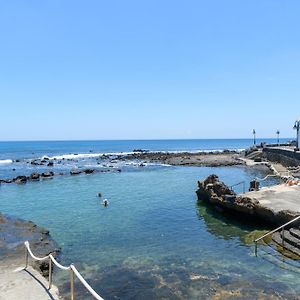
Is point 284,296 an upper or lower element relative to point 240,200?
lower

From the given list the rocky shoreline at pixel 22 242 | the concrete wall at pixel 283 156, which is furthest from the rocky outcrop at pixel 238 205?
the concrete wall at pixel 283 156

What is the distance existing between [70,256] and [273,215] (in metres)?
12.0

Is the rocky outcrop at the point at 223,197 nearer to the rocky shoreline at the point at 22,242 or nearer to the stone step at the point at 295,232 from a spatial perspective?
the stone step at the point at 295,232

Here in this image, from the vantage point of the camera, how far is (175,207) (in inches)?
1228

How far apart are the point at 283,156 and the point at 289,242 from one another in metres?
45.6

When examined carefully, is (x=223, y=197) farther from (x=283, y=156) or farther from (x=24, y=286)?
(x=283, y=156)

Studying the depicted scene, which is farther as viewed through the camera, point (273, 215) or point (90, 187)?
point (90, 187)

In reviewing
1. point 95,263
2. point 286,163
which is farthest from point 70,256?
point 286,163

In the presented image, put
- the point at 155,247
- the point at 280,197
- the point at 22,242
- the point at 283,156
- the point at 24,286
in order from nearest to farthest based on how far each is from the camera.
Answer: the point at 24,286 < the point at 155,247 < the point at 22,242 < the point at 280,197 < the point at 283,156

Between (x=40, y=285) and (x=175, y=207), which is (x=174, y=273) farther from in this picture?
(x=175, y=207)

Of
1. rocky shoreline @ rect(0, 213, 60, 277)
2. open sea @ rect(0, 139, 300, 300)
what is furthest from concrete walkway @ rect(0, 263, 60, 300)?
rocky shoreline @ rect(0, 213, 60, 277)

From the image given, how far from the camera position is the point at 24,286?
12.4 metres

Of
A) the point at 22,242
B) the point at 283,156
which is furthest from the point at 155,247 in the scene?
the point at 283,156

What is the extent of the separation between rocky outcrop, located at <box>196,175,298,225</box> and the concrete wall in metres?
25.9
